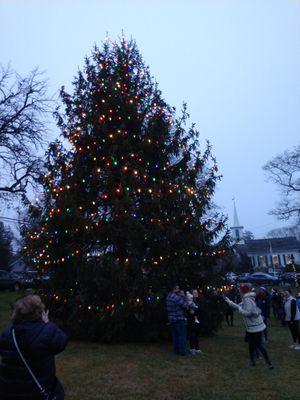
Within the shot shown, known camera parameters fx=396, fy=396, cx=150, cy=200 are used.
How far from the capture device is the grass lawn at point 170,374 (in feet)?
23.6

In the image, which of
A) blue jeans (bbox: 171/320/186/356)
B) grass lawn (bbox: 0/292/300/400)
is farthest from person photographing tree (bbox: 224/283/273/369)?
blue jeans (bbox: 171/320/186/356)

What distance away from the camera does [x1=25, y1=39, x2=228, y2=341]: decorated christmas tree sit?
11602 millimetres

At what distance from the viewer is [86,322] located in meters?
11.9

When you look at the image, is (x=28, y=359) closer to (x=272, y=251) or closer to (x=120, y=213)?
(x=120, y=213)

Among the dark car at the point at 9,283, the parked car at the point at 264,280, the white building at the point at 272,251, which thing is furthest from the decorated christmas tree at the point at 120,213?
the white building at the point at 272,251

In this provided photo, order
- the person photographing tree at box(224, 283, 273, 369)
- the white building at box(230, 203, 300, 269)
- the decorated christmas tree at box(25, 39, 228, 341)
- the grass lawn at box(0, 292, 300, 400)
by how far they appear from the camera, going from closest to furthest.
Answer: the grass lawn at box(0, 292, 300, 400), the person photographing tree at box(224, 283, 273, 369), the decorated christmas tree at box(25, 39, 228, 341), the white building at box(230, 203, 300, 269)

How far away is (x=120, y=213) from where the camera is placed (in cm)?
1158

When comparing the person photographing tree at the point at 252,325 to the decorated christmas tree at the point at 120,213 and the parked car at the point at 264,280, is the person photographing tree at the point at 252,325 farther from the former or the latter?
the parked car at the point at 264,280

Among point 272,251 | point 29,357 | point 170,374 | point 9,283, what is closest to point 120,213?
point 170,374

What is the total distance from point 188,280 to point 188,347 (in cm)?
221

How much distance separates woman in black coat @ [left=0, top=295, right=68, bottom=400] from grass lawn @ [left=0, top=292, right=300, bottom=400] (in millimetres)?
3715

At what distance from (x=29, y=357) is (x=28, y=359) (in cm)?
2

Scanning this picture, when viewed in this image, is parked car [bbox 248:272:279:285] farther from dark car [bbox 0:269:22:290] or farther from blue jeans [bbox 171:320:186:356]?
blue jeans [bbox 171:320:186:356]

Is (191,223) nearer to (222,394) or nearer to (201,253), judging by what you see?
(201,253)
